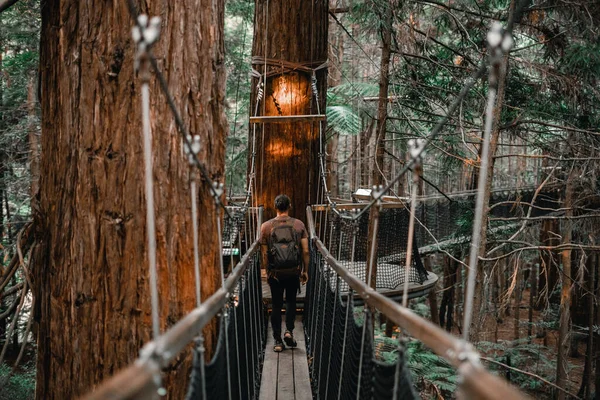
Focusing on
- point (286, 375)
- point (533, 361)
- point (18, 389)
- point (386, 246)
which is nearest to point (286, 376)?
point (286, 375)

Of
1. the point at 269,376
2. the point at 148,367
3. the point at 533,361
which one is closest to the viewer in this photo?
the point at 148,367

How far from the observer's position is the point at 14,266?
2328 millimetres

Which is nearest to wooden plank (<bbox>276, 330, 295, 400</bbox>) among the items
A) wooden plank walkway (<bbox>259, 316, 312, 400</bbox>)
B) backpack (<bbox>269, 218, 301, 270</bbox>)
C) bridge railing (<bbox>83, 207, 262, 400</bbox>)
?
wooden plank walkway (<bbox>259, 316, 312, 400</bbox>)

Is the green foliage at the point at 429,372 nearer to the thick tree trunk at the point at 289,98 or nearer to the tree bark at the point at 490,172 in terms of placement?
the tree bark at the point at 490,172

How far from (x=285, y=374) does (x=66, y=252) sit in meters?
2.27

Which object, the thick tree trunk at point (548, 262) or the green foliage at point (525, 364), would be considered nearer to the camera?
the thick tree trunk at point (548, 262)

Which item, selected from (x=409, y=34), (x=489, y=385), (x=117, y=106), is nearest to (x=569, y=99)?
(x=409, y=34)

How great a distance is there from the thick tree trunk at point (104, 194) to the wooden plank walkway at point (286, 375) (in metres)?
1.67

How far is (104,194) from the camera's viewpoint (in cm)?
176

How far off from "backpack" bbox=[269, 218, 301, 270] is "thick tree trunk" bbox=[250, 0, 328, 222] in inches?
85.7

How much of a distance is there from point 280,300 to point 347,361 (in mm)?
2138

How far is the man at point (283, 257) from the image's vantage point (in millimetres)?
4094

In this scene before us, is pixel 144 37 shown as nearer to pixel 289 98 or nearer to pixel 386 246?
pixel 289 98

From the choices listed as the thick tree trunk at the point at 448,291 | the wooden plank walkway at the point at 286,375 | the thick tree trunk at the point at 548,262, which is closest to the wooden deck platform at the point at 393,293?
the wooden plank walkway at the point at 286,375
